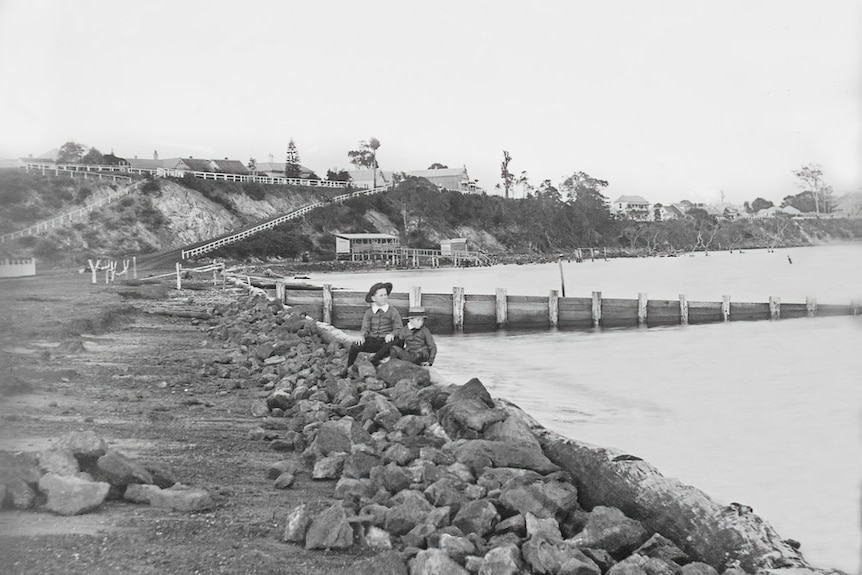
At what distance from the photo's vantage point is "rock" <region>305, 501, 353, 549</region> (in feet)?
13.6

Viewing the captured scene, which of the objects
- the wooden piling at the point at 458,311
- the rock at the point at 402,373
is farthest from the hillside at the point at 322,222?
the wooden piling at the point at 458,311

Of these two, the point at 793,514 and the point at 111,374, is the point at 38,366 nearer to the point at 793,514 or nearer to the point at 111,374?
the point at 111,374

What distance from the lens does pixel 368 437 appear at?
6.32 metres

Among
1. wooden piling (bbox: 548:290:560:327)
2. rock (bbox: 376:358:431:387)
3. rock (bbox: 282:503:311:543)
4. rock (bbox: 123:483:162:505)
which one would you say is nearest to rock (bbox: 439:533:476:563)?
rock (bbox: 282:503:311:543)

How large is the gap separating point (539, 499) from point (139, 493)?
8.84 feet

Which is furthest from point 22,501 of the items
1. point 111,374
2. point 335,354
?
point 335,354

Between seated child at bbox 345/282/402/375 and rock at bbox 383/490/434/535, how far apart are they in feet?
15.3

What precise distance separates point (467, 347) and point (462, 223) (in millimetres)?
83613

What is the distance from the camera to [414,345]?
9484 mm

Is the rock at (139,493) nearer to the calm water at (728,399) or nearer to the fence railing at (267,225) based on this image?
the calm water at (728,399)

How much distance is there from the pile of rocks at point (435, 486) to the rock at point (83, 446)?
136cm

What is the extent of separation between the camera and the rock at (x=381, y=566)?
3770 mm

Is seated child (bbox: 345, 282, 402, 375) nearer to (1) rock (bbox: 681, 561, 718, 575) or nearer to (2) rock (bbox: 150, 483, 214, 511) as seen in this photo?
(2) rock (bbox: 150, 483, 214, 511)

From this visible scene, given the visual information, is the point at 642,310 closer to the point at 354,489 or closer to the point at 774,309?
the point at 774,309
